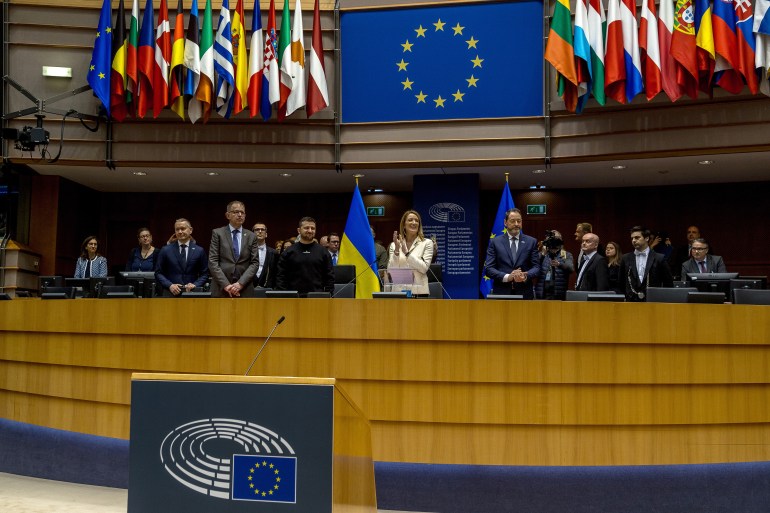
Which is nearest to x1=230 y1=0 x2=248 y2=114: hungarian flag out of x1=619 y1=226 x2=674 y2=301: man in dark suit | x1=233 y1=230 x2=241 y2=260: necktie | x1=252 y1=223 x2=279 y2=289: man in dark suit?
x1=252 y1=223 x2=279 y2=289: man in dark suit

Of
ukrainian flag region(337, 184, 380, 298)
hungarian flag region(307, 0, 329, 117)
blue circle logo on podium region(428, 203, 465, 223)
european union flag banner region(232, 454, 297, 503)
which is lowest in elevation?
european union flag banner region(232, 454, 297, 503)

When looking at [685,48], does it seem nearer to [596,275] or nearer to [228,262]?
[596,275]

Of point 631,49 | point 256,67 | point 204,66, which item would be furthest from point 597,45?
point 204,66

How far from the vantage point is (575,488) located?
4.24 meters

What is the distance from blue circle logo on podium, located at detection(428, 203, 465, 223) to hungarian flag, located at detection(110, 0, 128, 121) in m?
4.19

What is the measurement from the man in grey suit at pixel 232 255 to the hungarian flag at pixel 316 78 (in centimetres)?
369

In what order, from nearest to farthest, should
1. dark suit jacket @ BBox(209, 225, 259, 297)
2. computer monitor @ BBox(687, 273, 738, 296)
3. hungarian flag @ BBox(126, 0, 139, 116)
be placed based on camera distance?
computer monitor @ BBox(687, 273, 738, 296) → dark suit jacket @ BBox(209, 225, 259, 297) → hungarian flag @ BBox(126, 0, 139, 116)

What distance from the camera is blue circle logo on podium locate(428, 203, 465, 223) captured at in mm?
10555

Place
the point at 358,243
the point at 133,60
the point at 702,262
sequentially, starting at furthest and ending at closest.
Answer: the point at 133,60
the point at 358,243
the point at 702,262

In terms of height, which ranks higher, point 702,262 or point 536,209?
point 536,209

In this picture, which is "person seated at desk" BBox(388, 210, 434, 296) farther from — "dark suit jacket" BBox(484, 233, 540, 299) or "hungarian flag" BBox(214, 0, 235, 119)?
"hungarian flag" BBox(214, 0, 235, 119)

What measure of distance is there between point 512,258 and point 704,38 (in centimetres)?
370

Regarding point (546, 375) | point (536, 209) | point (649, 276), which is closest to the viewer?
point (546, 375)

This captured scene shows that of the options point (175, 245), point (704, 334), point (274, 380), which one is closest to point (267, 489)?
point (274, 380)
